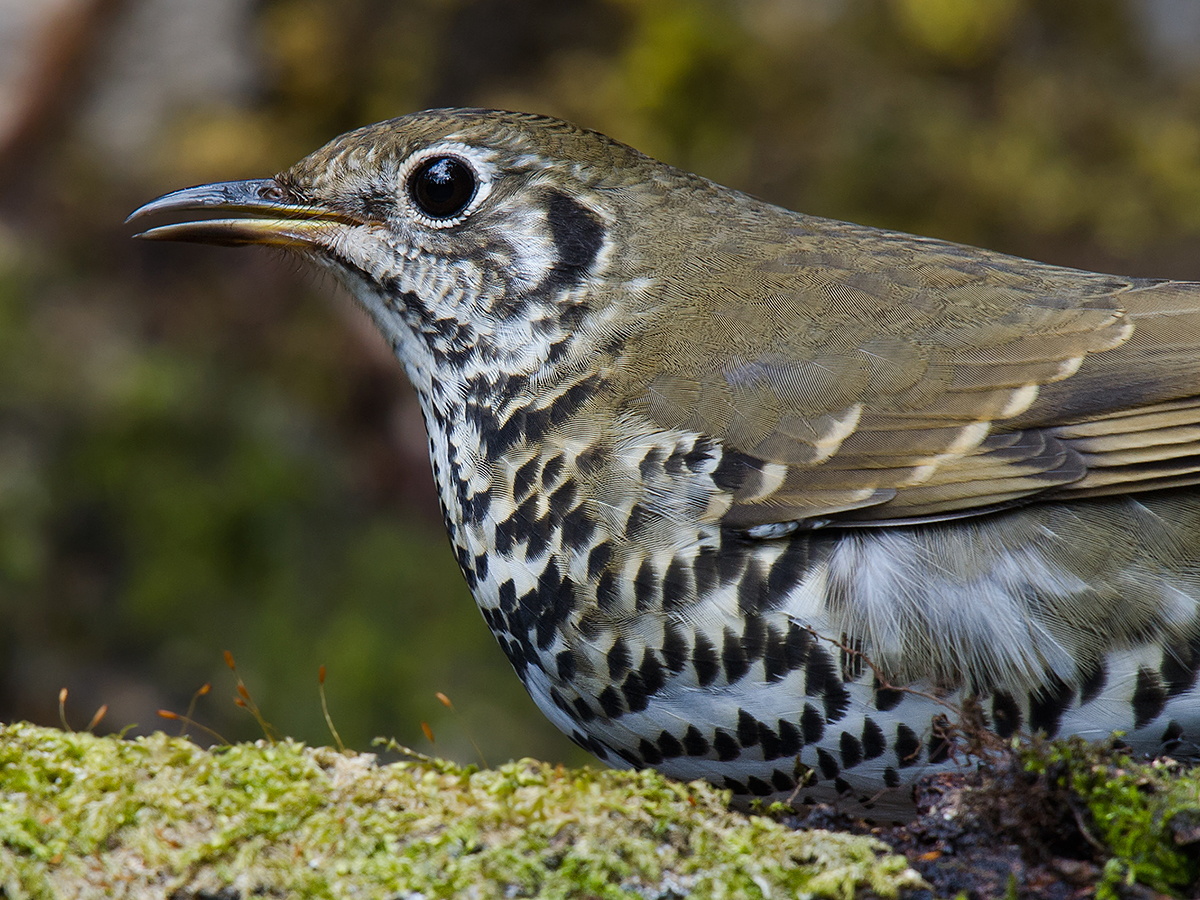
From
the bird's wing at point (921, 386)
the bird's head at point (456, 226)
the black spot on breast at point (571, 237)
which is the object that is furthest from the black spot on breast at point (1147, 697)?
the black spot on breast at point (571, 237)

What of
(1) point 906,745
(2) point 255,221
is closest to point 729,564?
(1) point 906,745

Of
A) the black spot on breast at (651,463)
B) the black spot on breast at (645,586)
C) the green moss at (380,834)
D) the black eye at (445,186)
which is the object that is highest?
the black eye at (445,186)

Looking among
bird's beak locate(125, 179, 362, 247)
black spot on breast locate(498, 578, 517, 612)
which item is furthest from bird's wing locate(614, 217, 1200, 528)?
bird's beak locate(125, 179, 362, 247)

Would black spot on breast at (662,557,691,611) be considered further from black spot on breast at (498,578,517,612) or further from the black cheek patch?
the black cheek patch

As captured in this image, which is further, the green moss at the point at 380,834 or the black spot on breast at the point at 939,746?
the black spot on breast at the point at 939,746

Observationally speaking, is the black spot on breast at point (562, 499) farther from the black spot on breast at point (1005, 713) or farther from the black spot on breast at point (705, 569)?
the black spot on breast at point (1005, 713)
